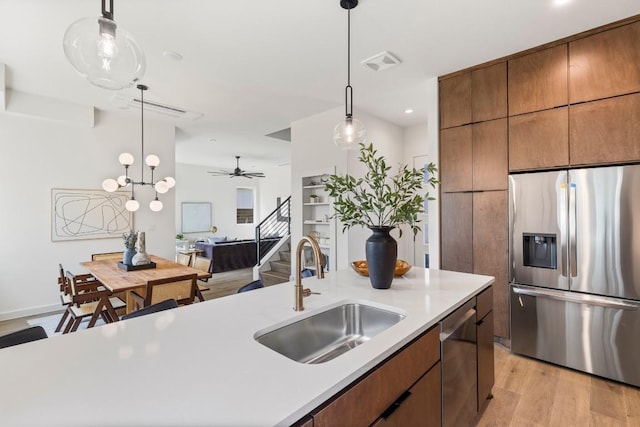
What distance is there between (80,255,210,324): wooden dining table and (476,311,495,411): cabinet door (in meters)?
2.56

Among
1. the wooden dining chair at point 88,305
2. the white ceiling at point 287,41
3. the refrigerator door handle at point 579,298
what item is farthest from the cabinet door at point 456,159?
the wooden dining chair at point 88,305

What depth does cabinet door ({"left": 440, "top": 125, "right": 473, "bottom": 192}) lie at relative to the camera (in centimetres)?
327

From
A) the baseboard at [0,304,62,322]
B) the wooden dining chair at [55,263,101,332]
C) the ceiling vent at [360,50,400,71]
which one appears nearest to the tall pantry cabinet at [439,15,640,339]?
the ceiling vent at [360,50,400,71]

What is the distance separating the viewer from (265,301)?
1573mm

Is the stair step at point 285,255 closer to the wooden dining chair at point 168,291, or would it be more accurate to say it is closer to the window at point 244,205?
the wooden dining chair at point 168,291

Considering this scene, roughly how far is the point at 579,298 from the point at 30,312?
6.45 meters

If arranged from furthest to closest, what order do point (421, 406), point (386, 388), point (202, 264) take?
1. point (202, 264)
2. point (421, 406)
3. point (386, 388)

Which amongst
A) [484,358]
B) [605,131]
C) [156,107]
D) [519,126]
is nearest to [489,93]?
[519,126]

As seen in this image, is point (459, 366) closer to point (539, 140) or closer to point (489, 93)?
point (539, 140)

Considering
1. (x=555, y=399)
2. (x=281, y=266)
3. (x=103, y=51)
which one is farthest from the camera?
(x=281, y=266)

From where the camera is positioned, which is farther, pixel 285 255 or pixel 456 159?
pixel 285 255

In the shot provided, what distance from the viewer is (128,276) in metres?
3.09

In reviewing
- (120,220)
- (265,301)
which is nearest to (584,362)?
Result: (265,301)

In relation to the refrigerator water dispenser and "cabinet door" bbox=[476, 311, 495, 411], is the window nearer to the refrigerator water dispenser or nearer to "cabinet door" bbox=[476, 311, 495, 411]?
the refrigerator water dispenser
